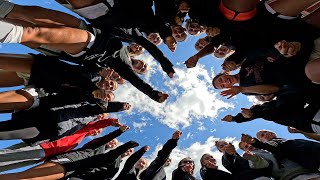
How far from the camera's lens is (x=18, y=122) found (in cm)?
632

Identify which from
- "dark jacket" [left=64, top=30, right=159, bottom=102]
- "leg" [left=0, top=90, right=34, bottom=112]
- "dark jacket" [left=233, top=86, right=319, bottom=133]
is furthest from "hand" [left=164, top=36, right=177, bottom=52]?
"leg" [left=0, top=90, right=34, bottom=112]

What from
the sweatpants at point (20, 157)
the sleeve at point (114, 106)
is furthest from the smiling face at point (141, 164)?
the sweatpants at point (20, 157)

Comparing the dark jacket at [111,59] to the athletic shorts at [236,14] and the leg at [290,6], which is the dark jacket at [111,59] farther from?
the leg at [290,6]

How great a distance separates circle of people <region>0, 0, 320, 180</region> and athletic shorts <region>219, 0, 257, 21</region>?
2 centimetres

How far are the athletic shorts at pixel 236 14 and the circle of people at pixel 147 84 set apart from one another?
0.02 meters

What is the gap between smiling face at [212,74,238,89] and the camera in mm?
6449

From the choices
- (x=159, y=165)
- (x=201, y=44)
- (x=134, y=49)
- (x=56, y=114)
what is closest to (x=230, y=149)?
(x=159, y=165)

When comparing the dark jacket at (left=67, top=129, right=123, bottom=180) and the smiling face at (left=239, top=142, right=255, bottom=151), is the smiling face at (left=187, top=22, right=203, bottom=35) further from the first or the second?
the dark jacket at (left=67, top=129, right=123, bottom=180)

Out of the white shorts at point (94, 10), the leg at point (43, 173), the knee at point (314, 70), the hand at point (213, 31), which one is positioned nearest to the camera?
the knee at point (314, 70)

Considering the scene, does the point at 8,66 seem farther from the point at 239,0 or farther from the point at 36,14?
the point at 239,0

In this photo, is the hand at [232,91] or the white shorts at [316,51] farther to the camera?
the hand at [232,91]

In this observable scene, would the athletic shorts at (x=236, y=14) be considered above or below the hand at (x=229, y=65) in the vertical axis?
above

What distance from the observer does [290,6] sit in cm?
542

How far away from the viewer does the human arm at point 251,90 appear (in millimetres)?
6273
